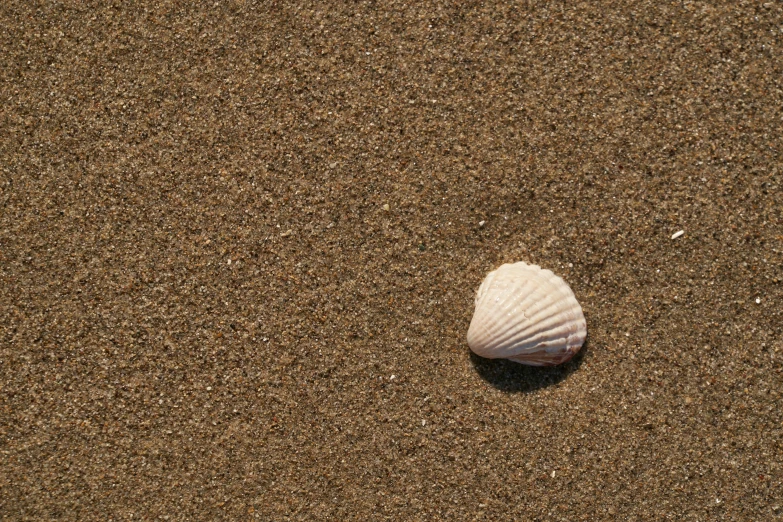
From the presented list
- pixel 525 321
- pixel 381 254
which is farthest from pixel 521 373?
pixel 381 254

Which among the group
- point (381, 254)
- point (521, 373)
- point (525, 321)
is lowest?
point (521, 373)

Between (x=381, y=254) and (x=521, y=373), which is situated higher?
(x=381, y=254)

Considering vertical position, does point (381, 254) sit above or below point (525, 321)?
above

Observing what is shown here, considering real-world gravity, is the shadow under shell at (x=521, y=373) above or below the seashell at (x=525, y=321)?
below

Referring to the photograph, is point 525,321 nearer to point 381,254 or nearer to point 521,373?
point 521,373

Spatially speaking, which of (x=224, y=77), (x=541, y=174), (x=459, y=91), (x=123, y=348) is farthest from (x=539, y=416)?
(x=224, y=77)
